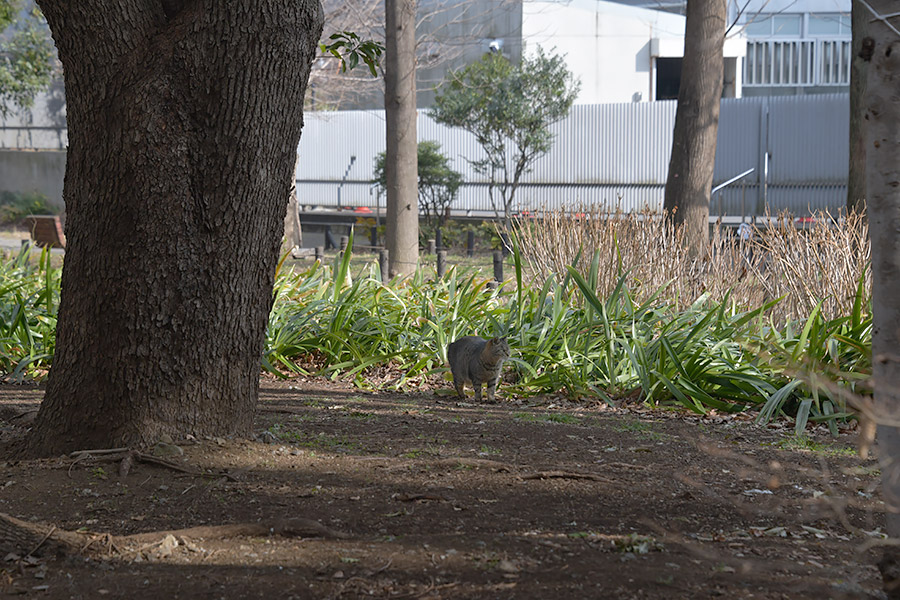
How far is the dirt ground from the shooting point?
99.0 inches

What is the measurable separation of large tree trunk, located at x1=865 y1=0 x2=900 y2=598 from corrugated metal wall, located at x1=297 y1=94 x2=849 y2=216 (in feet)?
72.3

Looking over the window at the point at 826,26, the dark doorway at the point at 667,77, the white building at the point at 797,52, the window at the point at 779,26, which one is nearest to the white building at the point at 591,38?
the dark doorway at the point at 667,77

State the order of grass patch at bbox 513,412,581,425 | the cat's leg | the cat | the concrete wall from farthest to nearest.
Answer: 1. the concrete wall
2. the cat's leg
3. the cat
4. grass patch at bbox 513,412,581,425

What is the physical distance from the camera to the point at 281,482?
343 cm

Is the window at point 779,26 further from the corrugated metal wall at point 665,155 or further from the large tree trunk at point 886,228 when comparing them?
the large tree trunk at point 886,228

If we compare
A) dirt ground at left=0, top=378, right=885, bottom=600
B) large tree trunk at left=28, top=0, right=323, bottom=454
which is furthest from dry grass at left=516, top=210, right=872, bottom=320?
large tree trunk at left=28, top=0, right=323, bottom=454

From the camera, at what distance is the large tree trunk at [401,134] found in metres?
12.2

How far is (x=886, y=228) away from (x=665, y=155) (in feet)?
81.3

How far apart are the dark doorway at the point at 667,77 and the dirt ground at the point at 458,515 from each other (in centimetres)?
3013

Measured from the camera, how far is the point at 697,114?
40.2 feet

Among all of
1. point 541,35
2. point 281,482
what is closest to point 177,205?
point 281,482

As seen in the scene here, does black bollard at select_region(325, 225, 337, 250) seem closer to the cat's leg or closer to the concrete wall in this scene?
the concrete wall

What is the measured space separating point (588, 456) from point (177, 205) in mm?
2169

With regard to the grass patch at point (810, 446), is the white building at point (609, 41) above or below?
above
